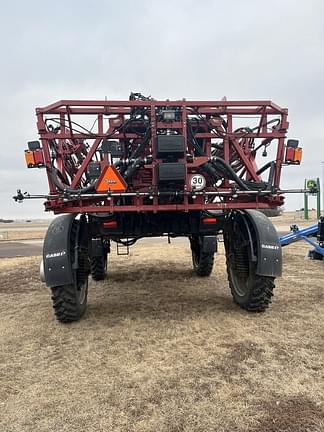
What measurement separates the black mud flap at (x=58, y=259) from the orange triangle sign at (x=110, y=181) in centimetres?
76

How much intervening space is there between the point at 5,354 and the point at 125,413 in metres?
1.81

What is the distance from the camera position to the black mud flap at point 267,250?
516 centimetres

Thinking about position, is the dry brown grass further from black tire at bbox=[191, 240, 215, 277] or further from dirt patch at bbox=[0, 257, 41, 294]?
black tire at bbox=[191, 240, 215, 277]

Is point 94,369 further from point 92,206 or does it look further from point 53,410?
point 92,206

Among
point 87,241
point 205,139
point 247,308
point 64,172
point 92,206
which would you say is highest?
point 205,139

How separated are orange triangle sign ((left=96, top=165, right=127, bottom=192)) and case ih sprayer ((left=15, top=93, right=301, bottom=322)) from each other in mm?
11

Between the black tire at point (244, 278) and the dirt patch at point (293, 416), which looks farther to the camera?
the black tire at point (244, 278)

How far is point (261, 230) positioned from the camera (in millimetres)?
5355

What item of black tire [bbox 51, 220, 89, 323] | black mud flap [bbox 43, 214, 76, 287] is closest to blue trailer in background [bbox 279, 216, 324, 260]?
black tire [bbox 51, 220, 89, 323]

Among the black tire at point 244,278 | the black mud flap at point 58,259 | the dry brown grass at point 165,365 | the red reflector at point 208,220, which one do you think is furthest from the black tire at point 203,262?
the black mud flap at point 58,259

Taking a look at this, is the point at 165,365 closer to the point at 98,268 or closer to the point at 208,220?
the point at 208,220

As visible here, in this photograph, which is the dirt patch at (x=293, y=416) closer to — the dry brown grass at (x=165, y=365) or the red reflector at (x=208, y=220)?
the dry brown grass at (x=165, y=365)

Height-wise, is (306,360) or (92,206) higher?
(92,206)

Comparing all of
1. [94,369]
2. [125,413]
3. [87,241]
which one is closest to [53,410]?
[125,413]
